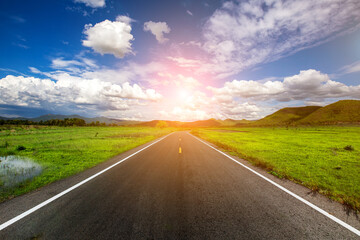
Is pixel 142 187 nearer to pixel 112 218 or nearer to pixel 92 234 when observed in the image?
pixel 112 218

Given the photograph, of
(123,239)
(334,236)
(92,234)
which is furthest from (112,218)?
(334,236)

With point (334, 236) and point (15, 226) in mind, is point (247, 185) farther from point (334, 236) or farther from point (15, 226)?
point (15, 226)

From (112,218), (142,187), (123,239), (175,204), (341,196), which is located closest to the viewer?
(123,239)

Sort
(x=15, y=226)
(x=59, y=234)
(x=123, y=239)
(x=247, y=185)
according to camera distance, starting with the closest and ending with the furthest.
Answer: (x=123, y=239), (x=59, y=234), (x=15, y=226), (x=247, y=185)

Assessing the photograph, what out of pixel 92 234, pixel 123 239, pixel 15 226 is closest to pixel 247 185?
pixel 123 239

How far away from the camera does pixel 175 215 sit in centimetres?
325

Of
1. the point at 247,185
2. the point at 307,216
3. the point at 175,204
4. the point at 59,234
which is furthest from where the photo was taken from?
the point at 247,185

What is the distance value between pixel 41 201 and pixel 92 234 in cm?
246

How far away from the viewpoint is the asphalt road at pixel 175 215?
8.84 feet

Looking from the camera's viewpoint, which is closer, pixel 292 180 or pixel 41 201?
pixel 41 201

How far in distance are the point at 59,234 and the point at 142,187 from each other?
2.38 m

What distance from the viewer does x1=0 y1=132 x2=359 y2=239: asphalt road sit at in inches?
106

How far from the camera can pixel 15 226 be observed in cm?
287

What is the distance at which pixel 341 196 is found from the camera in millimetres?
4477
